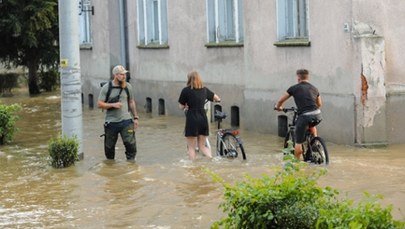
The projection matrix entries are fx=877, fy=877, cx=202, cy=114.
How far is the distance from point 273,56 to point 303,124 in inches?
202

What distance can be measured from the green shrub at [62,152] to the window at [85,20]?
15.9 metres

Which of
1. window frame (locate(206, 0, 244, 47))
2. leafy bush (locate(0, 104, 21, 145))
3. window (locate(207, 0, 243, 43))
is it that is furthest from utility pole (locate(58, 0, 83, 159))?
window (locate(207, 0, 243, 43))

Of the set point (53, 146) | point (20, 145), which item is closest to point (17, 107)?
point (20, 145)

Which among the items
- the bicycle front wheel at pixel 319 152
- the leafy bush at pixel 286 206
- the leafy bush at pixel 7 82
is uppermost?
the leafy bush at pixel 7 82

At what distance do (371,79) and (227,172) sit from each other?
369 centimetres

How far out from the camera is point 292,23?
59.0 feet

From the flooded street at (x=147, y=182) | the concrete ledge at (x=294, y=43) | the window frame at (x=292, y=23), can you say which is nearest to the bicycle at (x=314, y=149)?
the flooded street at (x=147, y=182)

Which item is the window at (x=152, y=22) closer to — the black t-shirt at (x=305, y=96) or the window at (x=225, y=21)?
the window at (x=225, y=21)

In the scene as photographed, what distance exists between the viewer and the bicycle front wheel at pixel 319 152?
515 inches

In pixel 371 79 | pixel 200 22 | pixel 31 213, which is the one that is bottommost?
pixel 31 213

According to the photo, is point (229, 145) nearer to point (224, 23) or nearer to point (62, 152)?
point (62, 152)

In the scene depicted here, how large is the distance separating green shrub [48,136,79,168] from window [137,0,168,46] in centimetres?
1033

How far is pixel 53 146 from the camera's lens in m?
14.4

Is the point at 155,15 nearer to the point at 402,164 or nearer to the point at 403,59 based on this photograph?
the point at 403,59
